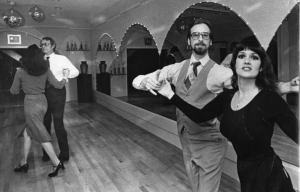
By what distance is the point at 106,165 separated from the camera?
3.91 metres

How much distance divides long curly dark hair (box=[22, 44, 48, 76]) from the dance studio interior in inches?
53.5

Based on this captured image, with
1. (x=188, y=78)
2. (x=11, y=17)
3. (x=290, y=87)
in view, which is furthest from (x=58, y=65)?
(x=290, y=87)

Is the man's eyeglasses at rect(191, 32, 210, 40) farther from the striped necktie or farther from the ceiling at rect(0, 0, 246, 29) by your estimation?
the ceiling at rect(0, 0, 246, 29)

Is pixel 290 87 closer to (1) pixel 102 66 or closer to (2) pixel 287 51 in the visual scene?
(2) pixel 287 51

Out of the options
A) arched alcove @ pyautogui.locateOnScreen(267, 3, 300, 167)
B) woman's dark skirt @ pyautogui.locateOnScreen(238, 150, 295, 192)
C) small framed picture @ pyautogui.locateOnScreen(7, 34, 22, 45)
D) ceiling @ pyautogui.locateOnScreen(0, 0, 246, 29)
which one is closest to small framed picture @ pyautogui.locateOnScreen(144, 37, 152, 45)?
ceiling @ pyautogui.locateOnScreen(0, 0, 246, 29)

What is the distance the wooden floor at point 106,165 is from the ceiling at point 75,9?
2.95m

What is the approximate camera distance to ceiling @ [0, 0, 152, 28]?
655cm

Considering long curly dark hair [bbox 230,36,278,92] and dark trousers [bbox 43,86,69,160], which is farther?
dark trousers [bbox 43,86,69,160]

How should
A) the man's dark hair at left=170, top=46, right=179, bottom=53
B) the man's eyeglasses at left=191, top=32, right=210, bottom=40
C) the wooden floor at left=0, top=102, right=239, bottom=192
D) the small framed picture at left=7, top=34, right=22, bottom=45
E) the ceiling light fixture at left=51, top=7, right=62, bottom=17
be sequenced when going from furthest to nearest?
the small framed picture at left=7, top=34, right=22, bottom=45, the ceiling light fixture at left=51, top=7, right=62, bottom=17, the man's dark hair at left=170, top=46, right=179, bottom=53, the wooden floor at left=0, top=102, right=239, bottom=192, the man's eyeglasses at left=191, top=32, right=210, bottom=40

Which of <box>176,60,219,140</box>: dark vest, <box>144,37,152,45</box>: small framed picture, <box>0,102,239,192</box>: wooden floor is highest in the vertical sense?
<box>144,37,152,45</box>: small framed picture

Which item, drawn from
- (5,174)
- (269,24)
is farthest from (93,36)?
(269,24)

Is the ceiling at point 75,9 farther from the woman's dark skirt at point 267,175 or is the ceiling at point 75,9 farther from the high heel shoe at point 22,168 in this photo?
the woman's dark skirt at point 267,175

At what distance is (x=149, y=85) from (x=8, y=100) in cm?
942

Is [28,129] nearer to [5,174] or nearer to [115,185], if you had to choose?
[5,174]
